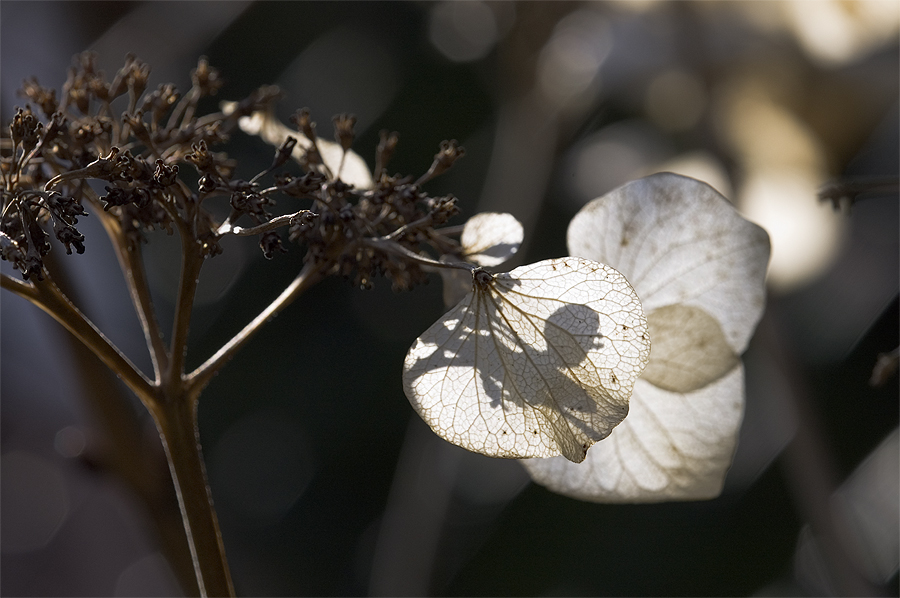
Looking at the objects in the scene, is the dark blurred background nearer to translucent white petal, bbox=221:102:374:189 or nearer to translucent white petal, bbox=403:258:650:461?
translucent white petal, bbox=221:102:374:189

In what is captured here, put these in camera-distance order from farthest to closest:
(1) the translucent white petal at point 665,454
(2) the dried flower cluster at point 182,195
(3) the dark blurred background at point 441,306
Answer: (3) the dark blurred background at point 441,306
(1) the translucent white petal at point 665,454
(2) the dried flower cluster at point 182,195

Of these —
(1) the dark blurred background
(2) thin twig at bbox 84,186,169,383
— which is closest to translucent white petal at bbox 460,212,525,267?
(2) thin twig at bbox 84,186,169,383

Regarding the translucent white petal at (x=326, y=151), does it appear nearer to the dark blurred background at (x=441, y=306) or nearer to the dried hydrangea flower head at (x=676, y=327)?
the dried hydrangea flower head at (x=676, y=327)

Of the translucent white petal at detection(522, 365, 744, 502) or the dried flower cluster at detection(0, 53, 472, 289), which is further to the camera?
the translucent white petal at detection(522, 365, 744, 502)

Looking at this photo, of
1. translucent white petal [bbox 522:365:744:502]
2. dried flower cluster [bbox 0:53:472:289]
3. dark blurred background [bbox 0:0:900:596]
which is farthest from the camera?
dark blurred background [bbox 0:0:900:596]

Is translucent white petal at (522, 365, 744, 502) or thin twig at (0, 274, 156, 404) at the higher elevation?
thin twig at (0, 274, 156, 404)

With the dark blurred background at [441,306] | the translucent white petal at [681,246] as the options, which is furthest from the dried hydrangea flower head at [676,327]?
the dark blurred background at [441,306]

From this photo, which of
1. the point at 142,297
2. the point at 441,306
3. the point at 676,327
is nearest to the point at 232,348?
the point at 142,297
